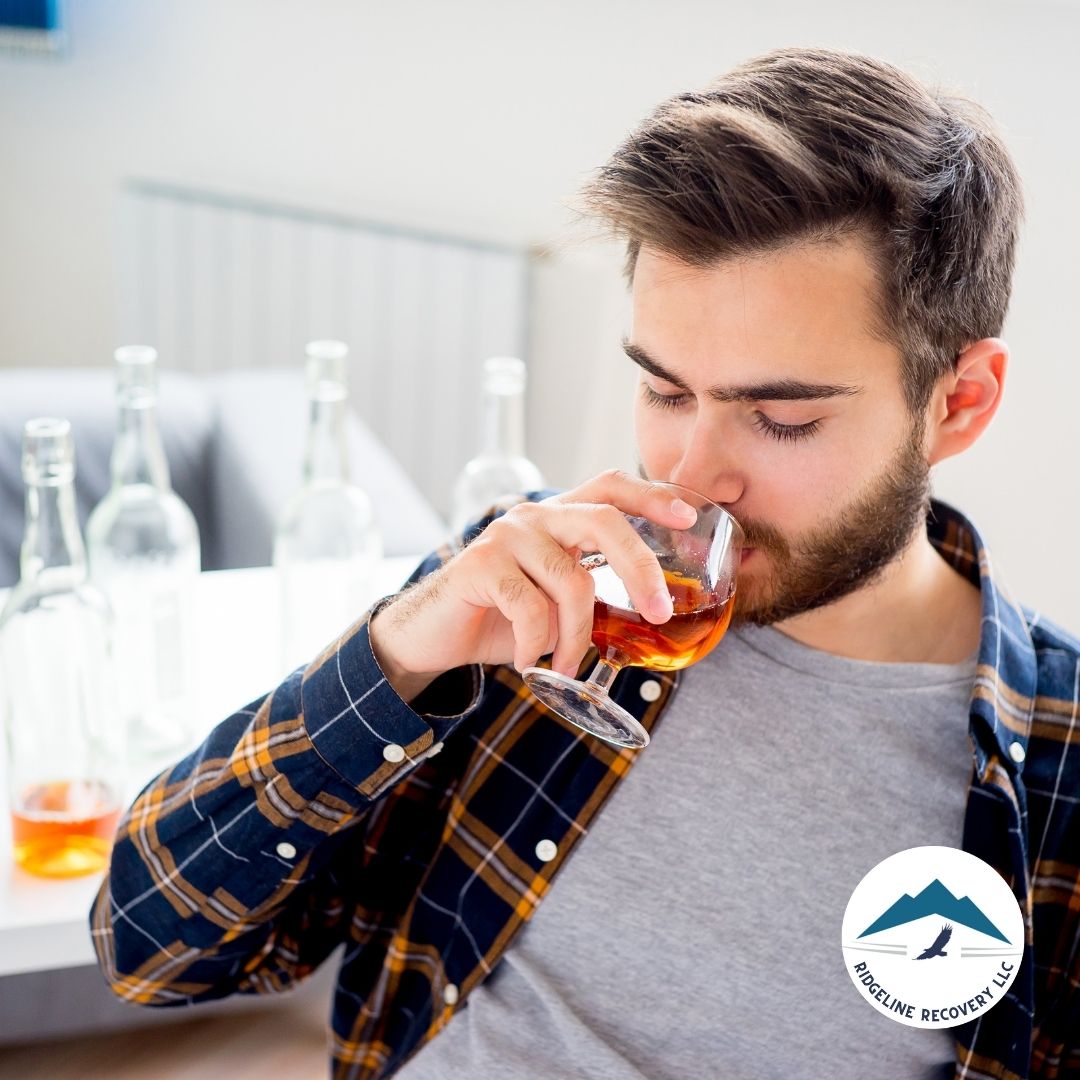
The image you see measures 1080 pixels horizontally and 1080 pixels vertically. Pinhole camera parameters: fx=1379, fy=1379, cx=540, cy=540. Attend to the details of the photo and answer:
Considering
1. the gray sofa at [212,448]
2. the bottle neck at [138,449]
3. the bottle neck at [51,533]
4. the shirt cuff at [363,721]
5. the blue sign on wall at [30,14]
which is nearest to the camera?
the shirt cuff at [363,721]

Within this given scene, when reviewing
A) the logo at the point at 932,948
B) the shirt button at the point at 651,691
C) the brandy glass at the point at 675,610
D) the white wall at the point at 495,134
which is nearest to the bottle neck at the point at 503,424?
the shirt button at the point at 651,691

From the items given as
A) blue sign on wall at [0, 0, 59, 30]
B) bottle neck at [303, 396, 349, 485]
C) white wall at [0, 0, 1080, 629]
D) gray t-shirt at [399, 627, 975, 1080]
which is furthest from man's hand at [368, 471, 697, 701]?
blue sign on wall at [0, 0, 59, 30]

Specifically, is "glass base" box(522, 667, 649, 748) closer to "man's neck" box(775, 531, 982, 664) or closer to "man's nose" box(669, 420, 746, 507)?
"man's nose" box(669, 420, 746, 507)

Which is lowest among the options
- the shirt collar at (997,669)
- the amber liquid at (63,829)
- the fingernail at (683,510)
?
the amber liquid at (63,829)

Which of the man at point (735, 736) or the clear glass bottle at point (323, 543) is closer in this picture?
the man at point (735, 736)

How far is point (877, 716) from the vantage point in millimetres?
1123

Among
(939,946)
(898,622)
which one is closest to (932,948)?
(939,946)

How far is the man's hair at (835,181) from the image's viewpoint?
1021mm

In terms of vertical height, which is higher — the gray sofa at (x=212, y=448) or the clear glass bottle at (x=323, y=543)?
the clear glass bottle at (x=323, y=543)

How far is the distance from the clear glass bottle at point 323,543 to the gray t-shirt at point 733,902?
15.3 inches

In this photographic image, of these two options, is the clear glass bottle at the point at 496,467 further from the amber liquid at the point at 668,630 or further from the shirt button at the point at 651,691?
the amber liquid at the point at 668,630

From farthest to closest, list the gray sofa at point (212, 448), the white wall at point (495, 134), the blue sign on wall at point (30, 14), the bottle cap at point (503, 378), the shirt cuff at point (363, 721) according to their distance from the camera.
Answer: the blue sign on wall at point (30, 14)
the white wall at point (495, 134)
the gray sofa at point (212, 448)
the bottle cap at point (503, 378)
the shirt cuff at point (363, 721)

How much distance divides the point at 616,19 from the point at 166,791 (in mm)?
2097

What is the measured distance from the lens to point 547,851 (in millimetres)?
1101
